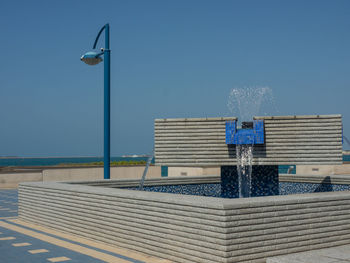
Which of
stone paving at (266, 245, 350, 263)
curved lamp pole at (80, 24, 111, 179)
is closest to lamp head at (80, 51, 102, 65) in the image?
curved lamp pole at (80, 24, 111, 179)

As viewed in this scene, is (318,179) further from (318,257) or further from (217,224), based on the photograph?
(217,224)

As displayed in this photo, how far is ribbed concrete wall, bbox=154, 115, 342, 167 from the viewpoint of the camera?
1293 cm

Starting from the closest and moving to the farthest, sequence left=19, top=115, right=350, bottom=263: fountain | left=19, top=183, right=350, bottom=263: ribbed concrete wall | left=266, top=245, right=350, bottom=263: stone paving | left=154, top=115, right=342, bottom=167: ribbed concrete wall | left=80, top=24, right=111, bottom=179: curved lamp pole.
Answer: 1. left=266, top=245, right=350, bottom=263: stone paving
2. left=19, top=183, right=350, bottom=263: ribbed concrete wall
3. left=19, top=115, right=350, bottom=263: fountain
4. left=154, top=115, right=342, bottom=167: ribbed concrete wall
5. left=80, top=24, right=111, bottom=179: curved lamp pole

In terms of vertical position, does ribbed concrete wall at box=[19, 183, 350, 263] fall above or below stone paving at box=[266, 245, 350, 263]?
above

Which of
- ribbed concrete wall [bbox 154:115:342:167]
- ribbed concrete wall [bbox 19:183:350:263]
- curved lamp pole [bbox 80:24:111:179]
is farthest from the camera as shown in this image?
curved lamp pole [bbox 80:24:111:179]

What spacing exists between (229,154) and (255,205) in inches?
232

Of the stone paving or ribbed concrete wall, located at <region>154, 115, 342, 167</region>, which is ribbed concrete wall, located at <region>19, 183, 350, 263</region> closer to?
the stone paving

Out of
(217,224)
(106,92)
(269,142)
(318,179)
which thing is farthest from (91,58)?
(217,224)

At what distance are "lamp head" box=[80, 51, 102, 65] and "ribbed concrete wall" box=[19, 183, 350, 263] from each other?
6.49 m

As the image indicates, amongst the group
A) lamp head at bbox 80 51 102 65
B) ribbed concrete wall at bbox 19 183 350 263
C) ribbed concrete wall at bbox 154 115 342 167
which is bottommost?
ribbed concrete wall at bbox 19 183 350 263

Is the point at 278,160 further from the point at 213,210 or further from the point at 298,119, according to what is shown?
the point at 213,210

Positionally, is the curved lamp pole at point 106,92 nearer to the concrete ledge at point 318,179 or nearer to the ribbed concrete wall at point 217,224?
the ribbed concrete wall at point 217,224

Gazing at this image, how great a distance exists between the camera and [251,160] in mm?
13242

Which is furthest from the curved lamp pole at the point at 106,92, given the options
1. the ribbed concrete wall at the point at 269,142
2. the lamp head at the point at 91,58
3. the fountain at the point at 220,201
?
the ribbed concrete wall at the point at 269,142
